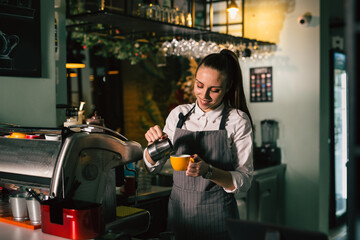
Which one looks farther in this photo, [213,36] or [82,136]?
[213,36]

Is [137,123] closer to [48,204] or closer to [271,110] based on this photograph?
[271,110]

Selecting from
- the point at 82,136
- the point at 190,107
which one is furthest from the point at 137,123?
the point at 82,136

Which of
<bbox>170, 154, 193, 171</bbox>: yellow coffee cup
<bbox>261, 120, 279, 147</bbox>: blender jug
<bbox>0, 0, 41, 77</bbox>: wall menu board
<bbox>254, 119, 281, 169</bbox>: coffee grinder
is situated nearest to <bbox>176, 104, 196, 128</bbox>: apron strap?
<bbox>170, 154, 193, 171</bbox>: yellow coffee cup

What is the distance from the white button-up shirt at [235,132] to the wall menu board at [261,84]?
9.87ft

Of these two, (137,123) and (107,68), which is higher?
(107,68)

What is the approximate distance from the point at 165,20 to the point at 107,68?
533 centimetres

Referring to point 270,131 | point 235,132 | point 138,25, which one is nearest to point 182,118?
point 235,132

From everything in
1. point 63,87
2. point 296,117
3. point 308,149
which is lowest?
point 308,149

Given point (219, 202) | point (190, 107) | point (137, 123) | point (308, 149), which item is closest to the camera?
point (219, 202)

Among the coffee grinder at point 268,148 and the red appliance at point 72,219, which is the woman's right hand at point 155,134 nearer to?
the red appliance at point 72,219

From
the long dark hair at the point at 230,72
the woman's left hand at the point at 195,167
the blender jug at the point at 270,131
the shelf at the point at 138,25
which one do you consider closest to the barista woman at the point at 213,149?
the long dark hair at the point at 230,72

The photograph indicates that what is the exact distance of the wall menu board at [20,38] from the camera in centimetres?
262

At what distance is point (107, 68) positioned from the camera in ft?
29.9

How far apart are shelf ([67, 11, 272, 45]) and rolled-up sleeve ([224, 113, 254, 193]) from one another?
149 cm
